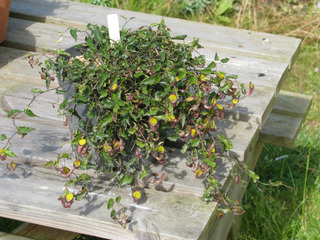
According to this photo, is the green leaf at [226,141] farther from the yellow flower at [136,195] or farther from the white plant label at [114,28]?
the white plant label at [114,28]

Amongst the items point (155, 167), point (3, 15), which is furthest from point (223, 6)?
point (155, 167)

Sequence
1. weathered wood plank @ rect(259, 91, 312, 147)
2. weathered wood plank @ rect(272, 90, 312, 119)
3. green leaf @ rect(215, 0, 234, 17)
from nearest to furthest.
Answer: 1. weathered wood plank @ rect(259, 91, 312, 147)
2. weathered wood plank @ rect(272, 90, 312, 119)
3. green leaf @ rect(215, 0, 234, 17)

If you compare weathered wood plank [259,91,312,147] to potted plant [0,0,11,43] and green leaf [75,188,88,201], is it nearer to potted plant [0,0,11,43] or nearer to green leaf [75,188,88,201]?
potted plant [0,0,11,43]

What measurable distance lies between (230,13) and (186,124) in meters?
3.47

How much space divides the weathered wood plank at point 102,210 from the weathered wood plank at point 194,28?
1.10 metres

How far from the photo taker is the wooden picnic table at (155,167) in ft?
4.16

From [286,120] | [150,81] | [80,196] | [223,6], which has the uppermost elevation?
[150,81]

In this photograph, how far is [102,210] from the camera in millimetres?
1284

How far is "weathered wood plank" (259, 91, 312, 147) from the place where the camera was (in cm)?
246

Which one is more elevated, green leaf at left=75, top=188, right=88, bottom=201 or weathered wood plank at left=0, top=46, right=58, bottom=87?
weathered wood plank at left=0, top=46, right=58, bottom=87

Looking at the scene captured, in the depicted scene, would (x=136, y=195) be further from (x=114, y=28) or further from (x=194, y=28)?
(x=194, y=28)

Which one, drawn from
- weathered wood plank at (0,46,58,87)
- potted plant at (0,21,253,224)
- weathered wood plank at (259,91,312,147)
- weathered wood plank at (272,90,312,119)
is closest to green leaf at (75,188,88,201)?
potted plant at (0,21,253,224)

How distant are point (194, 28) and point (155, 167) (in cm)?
124

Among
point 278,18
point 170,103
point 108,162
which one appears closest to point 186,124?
point 170,103
